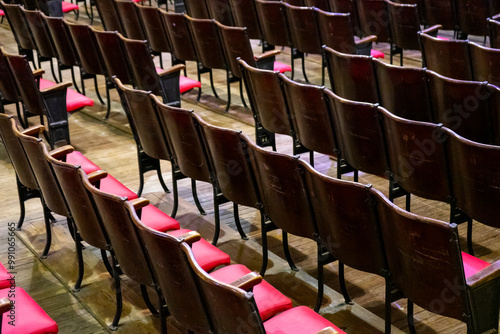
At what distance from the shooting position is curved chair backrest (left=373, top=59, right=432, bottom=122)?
2176mm

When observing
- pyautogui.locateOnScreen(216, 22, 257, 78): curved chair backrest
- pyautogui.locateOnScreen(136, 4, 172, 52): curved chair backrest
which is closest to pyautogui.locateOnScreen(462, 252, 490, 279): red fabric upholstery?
pyautogui.locateOnScreen(216, 22, 257, 78): curved chair backrest

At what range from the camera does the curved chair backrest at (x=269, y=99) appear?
7.50 ft

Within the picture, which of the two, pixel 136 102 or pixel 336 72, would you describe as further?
pixel 336 72

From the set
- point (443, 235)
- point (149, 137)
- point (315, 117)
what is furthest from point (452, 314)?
point (149, 137)

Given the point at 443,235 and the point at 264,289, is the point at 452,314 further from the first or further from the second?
the point at 264,289

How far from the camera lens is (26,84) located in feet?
8.82

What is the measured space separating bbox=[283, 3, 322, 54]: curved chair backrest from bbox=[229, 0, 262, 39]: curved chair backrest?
27 centimetres

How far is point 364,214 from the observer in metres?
1.46

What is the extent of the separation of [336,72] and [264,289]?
119cm

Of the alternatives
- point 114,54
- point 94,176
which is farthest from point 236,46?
point 94,176

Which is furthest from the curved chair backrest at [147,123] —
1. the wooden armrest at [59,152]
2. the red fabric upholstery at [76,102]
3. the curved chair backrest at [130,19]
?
the curved chair backrest at [130,19]

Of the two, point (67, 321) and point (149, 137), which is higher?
point (149, 137)

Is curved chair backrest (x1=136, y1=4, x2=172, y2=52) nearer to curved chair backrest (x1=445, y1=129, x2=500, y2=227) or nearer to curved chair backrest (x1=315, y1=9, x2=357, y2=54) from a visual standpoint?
curved chair backrest (x1=315, y1=9, x2=357, y2=54)

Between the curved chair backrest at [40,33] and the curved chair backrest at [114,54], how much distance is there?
47 centimetres
